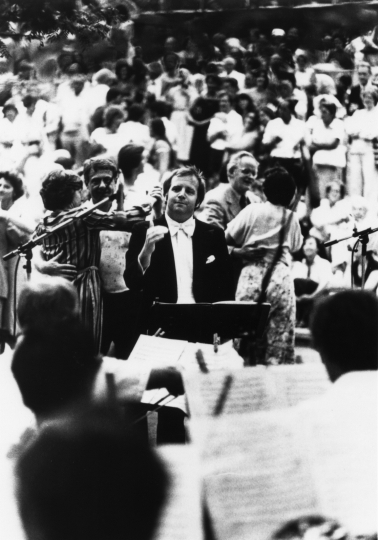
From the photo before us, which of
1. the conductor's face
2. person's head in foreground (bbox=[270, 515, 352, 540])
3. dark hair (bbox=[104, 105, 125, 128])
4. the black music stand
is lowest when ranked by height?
person's head in foreground (bbox=[270, 515, 352, 540])

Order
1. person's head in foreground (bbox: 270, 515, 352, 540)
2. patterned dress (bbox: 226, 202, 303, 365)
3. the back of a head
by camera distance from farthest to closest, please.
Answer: patterned dress (bbox: 226, 202, 303, 365), the back of a head, person's head in foreground (bbox: 270, 515, 352, 540)

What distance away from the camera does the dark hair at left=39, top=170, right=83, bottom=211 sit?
437cm

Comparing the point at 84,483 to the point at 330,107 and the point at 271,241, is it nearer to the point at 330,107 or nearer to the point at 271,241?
the point at 271,241

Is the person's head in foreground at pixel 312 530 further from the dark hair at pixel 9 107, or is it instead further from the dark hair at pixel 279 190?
the dark hair at pixel 9 107

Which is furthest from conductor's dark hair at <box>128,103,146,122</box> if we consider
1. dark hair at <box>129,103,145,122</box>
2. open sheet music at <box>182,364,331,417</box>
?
open sheet music at <box>182,364,331,417</box>

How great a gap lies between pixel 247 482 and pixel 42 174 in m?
2.34

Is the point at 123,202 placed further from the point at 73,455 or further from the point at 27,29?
the point at 73,455

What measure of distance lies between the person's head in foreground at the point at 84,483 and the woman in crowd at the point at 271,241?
1431 mm

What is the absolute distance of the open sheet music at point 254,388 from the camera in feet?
9.65

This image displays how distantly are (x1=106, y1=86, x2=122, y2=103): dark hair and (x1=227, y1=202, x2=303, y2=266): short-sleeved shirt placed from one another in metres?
0.98

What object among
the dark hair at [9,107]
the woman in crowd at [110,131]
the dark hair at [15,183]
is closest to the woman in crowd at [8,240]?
the dark hair at [15,183]

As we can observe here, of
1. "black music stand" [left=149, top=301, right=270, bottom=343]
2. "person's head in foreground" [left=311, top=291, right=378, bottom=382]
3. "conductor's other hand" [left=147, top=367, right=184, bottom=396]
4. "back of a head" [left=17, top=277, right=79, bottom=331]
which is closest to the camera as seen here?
"person's head in foreground" [left=311, top=291, right=378, bottom=382]

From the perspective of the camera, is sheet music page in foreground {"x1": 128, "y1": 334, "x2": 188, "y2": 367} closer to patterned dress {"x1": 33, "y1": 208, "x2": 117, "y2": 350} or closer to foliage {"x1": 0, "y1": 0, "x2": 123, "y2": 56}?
patterned dress {"x1": 33, "y1": 208, "x2": 117, "y2": 350}

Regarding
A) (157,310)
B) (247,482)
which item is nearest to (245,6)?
(157,310)
